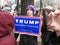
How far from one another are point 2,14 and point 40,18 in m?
0.53

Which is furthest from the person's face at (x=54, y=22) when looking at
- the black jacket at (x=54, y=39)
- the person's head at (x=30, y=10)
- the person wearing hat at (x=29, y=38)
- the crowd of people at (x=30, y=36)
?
the person's head at (x=30, y=10)

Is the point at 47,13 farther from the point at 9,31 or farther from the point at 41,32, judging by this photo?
the point at 9,31

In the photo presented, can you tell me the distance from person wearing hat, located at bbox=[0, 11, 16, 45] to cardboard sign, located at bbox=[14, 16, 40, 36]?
7.2 inches

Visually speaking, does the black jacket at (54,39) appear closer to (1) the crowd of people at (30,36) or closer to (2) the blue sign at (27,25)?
(1) the crowd of people at (30,36)

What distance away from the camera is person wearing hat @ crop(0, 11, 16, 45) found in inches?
113

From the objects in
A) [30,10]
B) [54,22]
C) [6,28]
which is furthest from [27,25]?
[54,22]

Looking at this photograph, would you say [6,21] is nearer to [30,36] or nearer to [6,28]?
[6,28]

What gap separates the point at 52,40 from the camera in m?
2.66

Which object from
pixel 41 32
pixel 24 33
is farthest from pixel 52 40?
pixel 24 33

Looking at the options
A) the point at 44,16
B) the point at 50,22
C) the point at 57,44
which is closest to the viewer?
the point at 57,44

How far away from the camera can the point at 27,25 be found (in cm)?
307

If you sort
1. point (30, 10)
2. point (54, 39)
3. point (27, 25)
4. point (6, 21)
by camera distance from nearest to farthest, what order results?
point (54, 39)
point (6, 21)
point (27, 25)
point (30, 10)

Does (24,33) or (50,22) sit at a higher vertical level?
(50,22)

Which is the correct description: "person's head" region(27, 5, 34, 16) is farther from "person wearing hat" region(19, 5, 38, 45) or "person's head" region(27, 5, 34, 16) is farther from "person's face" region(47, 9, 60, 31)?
"person's face" region(47, 9, 60, 31)
